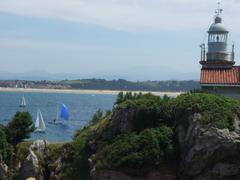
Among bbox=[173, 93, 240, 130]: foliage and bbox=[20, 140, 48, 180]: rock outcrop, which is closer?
bbox=[173, 93, 240, 130]: foliage

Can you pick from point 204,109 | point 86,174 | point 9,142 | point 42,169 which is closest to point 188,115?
point 204,109

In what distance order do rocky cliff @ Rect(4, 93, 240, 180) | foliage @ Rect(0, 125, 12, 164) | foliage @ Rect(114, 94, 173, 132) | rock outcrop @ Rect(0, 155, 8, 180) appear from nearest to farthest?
rocky cliff @ Rect(4, 93, 240, 180), foliage @ Rect(114, 94, 173, 132), rock outcrop @ Rect(0, 155, 8, 180), foliage @ Rect(0, 125, 12, 164)

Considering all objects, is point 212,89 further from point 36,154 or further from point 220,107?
point 36,154

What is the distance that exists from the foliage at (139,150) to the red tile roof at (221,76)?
26.8 ft

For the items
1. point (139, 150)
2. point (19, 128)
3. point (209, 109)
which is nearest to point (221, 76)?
point (209, 109)

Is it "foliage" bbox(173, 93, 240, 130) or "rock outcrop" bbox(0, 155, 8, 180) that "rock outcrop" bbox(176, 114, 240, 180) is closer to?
"foliage" bbox(173, 93, 240, 130)

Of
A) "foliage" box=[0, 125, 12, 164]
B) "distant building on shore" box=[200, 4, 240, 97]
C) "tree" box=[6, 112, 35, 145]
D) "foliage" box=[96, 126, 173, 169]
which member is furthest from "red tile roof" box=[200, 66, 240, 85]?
"foliage" box=[0, 125, 12, 164]

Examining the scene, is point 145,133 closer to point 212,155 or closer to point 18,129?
point 212,155

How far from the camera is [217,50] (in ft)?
142

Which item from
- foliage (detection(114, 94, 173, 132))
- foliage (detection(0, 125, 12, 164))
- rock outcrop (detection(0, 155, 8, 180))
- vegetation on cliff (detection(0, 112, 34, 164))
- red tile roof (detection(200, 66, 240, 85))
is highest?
red tile roof (detection(200, 66, 240, 85))

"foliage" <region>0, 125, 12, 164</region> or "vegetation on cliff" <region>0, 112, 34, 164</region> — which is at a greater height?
"vegetation on cliff" <region>0, 112, 34, 164</region>

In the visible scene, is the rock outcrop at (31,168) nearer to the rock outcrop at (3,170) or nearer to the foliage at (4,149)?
the rock outcrop at (3,170)

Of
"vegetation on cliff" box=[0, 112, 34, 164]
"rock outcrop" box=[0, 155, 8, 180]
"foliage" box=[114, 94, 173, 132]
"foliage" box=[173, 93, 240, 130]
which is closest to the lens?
"foliage" box=[173, 93, 240, 130]

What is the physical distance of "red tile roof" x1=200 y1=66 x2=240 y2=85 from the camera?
40.2 metres
